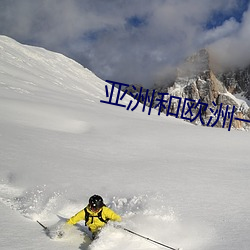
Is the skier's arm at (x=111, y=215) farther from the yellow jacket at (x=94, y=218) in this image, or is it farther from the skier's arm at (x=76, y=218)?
the skier's arm at (x=76, y=218)

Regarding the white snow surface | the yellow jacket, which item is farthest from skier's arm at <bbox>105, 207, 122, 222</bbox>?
the white snow surface

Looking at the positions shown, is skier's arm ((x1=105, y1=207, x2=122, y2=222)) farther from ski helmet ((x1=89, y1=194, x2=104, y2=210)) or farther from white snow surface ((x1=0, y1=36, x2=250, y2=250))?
ski helmet ((x1=89, y1=194, x2=104, y2=210))

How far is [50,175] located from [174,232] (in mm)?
3915

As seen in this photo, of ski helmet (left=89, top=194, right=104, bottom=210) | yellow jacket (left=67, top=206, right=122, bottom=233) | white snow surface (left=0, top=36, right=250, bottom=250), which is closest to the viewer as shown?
white snow surface (left=0, top=36, right=250, bottom=250)

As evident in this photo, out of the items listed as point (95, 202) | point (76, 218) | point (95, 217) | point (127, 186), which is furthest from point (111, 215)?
point (127, 186)

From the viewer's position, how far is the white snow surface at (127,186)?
4.99m

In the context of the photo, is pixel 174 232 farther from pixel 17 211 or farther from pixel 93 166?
pixel 93 166

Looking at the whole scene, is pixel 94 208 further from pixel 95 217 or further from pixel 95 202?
pixel 95 217

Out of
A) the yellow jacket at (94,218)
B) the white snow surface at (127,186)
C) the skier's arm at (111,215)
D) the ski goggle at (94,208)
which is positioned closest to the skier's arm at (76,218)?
the yellow jacket at (94,218)

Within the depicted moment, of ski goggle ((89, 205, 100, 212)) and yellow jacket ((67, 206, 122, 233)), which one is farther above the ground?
ski goggle ((89, 205, 100, 212))

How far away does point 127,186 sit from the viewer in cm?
727

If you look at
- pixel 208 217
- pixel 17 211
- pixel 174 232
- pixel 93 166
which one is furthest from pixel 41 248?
pixel 93 166

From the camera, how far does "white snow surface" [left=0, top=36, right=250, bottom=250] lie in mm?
4992

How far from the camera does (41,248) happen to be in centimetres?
456
